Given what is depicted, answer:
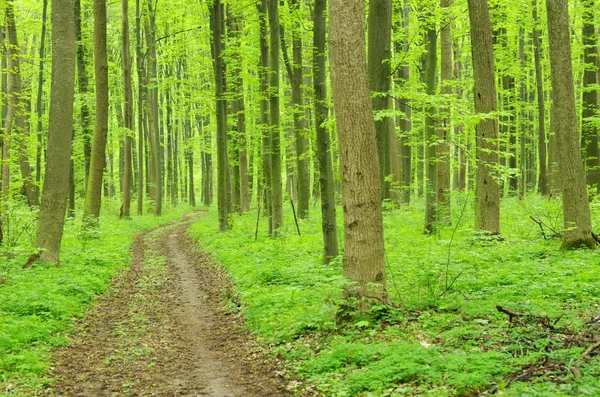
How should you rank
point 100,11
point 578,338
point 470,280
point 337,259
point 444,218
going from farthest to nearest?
1. point 100,11
2. point 444,218
3. point 337,259
4. point 470,280
5. point 578,338

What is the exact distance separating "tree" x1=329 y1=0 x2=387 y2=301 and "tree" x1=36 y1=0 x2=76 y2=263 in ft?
26.0

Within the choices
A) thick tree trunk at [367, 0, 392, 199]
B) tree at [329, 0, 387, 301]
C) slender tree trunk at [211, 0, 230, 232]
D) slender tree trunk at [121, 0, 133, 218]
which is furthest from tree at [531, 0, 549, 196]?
slender tree trunk at [121, 0, 133, 218]

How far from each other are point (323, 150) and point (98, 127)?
10.5m

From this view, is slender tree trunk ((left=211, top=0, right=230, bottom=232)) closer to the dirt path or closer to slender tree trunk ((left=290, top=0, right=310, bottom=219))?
slender tree trunk ((left=290, top=0, right=310, bottom=219))

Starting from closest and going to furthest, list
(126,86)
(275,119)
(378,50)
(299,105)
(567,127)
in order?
1. (378,50)
2. (567,127)
3. (299,105)
4. (275,119)
5. (126,86)

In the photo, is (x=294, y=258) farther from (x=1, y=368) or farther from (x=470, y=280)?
(x=1, y=368)

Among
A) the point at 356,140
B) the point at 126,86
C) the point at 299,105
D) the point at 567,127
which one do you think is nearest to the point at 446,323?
the point at 356,140

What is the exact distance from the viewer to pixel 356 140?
23.5ft

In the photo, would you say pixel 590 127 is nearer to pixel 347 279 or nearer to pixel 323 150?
pixel 323 150

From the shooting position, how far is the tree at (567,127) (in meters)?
10.1

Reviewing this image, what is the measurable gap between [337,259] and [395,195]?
50.7 ft

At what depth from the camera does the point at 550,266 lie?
9.26 metres

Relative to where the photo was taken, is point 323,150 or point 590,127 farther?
point 590,127

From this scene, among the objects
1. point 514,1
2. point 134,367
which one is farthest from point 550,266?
point 514,1
